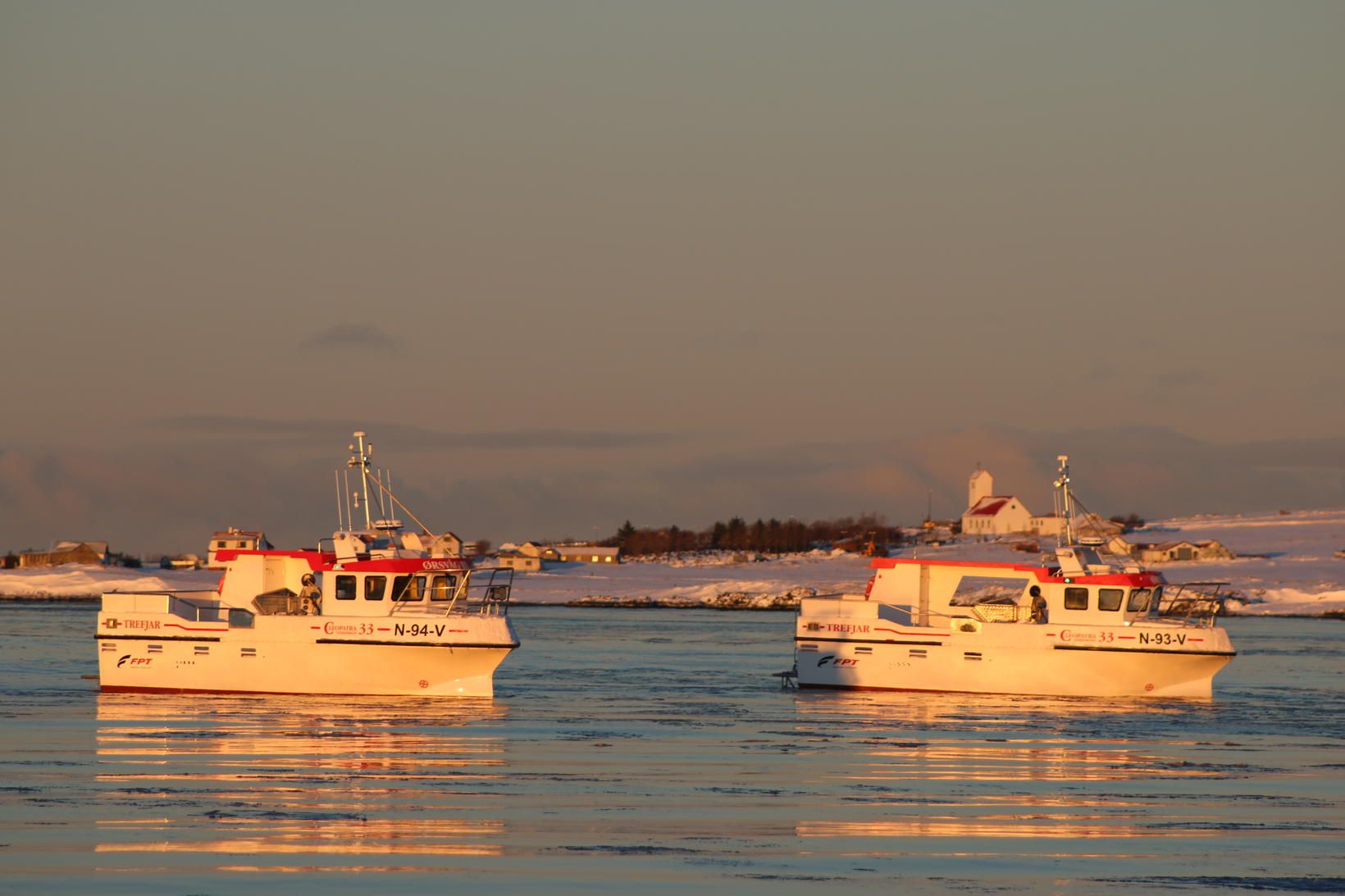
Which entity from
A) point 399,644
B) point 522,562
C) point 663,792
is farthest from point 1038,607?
point 522,562

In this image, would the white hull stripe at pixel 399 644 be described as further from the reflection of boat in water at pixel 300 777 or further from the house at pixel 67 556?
the house at pixel 67 556

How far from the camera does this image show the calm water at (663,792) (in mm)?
16516

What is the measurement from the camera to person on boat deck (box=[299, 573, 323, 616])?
34750mm

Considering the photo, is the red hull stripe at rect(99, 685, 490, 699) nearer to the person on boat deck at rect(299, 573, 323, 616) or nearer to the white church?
the person on boat deck at rect(299, 573, 323, 616)

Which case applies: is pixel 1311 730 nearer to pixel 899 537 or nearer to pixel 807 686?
pixel 807 686

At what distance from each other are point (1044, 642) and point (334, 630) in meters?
15.2

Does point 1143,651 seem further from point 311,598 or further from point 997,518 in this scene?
point 997,518

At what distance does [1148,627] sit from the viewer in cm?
3675

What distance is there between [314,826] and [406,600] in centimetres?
1579

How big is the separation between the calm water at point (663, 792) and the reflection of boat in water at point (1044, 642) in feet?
3.06

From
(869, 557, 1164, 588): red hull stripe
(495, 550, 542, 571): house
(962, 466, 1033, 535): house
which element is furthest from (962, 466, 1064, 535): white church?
(869, 557, 1164, 588): red hull stripe

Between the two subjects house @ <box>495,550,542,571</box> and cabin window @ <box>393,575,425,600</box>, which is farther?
house @ <box>495,550,542,571</box>

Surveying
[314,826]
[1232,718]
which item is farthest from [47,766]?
[1232,718]

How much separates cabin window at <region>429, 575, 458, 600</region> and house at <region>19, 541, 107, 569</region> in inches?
4460
